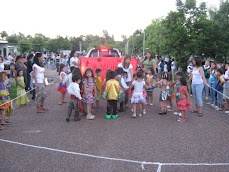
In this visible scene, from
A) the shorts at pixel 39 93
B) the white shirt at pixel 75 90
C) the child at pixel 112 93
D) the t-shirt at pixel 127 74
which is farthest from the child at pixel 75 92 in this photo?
the t-shirt at pixel 127 74

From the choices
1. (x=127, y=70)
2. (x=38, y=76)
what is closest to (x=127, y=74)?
(x=127, y=70)

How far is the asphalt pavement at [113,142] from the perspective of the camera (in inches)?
168

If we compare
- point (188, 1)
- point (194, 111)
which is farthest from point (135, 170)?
point (188, 1)

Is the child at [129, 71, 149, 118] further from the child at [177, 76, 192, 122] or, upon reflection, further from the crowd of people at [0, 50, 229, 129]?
the child at [177, 76, 192, 122]

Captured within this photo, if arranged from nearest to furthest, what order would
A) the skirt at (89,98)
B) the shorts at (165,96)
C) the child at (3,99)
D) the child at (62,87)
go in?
the child at (3,99) < the skirt at (89,98) < the shorts at (165,96) < the child at (62,87)

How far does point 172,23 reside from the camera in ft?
59.7

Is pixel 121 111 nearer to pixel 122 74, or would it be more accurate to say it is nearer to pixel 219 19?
pixel 122 74

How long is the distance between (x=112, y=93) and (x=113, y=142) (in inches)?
86.6

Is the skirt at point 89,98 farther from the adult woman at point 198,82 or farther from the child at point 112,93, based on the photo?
the adult woman at point 198,82

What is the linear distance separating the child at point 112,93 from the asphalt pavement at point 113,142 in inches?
10.8

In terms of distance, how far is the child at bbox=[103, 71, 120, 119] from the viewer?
7311 mm

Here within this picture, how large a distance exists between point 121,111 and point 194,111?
244cm

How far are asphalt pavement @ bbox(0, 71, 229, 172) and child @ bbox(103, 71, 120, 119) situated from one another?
0.27m

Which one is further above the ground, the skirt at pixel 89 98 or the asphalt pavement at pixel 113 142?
the skirt at pixel 89 98
